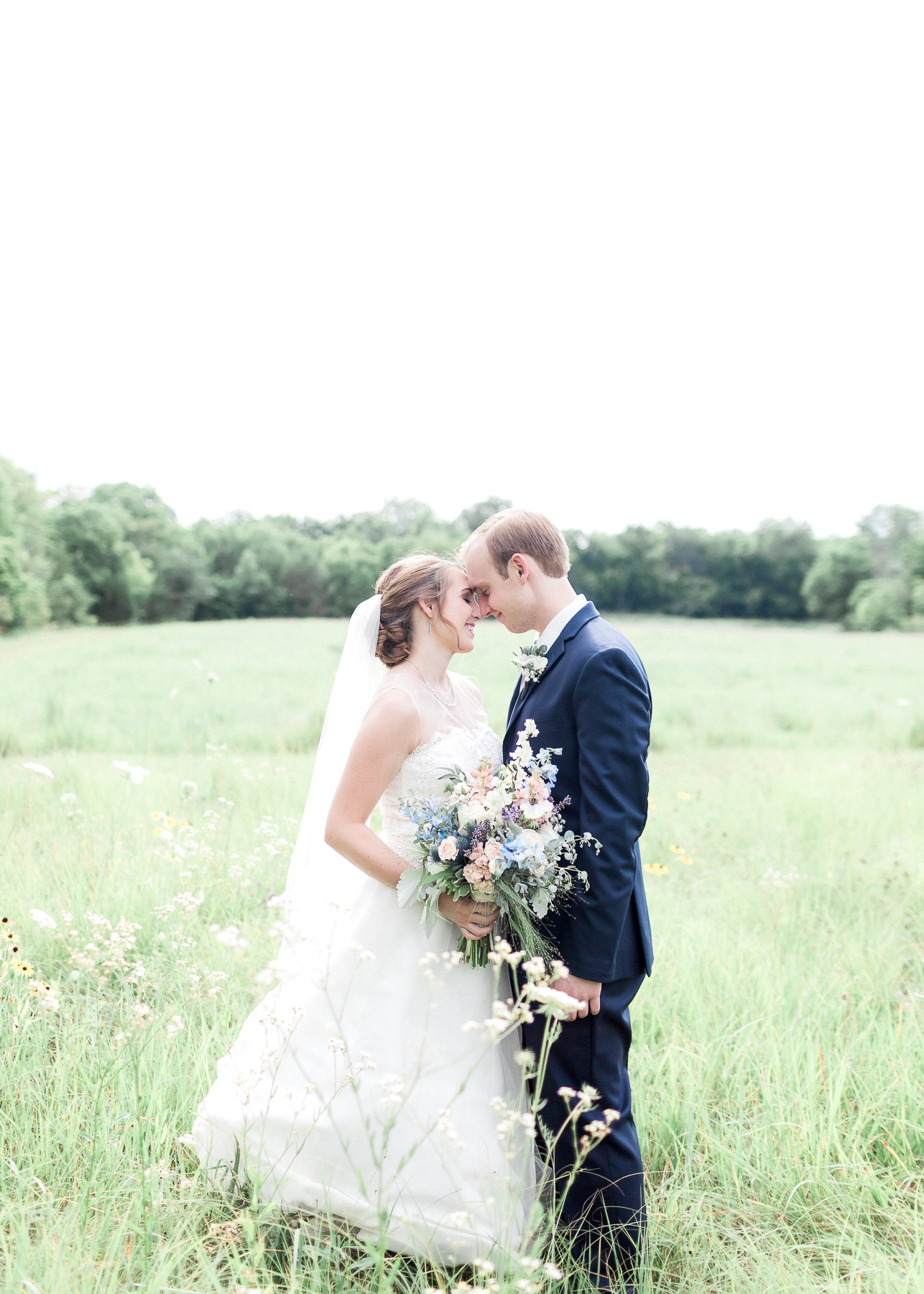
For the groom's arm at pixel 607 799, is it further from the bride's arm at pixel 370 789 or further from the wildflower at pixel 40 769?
the wildflower at pixel 40 769

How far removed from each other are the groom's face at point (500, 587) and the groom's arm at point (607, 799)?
461mm

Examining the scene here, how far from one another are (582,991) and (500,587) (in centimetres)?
143

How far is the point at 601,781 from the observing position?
8.17 feet

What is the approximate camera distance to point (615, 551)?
4259cm

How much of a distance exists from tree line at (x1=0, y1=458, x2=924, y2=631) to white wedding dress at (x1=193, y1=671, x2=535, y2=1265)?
92.9 feet

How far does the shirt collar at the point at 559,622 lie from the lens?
2.85 metres

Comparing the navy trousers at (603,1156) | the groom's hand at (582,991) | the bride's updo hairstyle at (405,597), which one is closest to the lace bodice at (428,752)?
the bride's updo hairstyle at (405,597)

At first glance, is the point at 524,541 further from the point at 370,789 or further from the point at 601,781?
the point at 370,789

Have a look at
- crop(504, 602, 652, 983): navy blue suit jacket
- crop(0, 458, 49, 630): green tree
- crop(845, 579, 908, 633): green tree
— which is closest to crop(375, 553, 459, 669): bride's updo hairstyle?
crop(504, 602, 652, 983): navy blue suit jacket

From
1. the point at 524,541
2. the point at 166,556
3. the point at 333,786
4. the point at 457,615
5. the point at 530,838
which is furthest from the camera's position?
the point at 166,556

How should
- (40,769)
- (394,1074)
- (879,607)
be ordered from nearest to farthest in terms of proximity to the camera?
1. (394,1074)
2. (40,769)
3. (879,607)

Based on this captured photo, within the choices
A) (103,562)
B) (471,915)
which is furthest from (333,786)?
(103,562)

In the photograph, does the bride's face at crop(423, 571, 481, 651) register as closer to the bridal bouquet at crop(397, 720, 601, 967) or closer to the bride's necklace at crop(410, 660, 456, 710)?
the bride's necklace at crop(410, 660, 456, 710)

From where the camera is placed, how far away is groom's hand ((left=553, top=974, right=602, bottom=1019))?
254 centimetres
